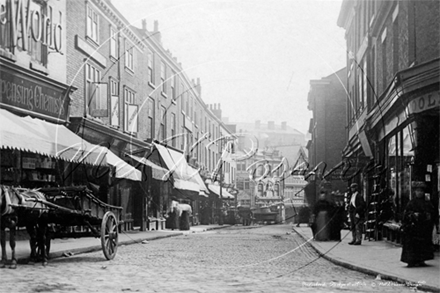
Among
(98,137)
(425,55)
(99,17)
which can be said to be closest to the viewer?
(425,55)

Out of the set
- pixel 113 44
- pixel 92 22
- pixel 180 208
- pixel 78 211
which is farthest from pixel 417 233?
pixel 180 208

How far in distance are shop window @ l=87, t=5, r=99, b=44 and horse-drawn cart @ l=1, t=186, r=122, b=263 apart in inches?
360

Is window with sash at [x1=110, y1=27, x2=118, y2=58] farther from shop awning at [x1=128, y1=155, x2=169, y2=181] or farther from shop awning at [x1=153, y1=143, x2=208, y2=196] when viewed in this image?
shop awning at [x1=153, y1=143, x2=208, y2=196]

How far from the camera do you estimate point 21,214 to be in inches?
381

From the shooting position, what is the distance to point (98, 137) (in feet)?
65.7

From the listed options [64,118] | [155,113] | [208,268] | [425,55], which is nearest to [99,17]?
[64,118]

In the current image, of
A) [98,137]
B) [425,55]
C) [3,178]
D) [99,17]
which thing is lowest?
[3,178]

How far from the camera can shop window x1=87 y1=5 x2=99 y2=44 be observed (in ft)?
62.0

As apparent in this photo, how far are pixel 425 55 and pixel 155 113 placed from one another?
6.19 metres

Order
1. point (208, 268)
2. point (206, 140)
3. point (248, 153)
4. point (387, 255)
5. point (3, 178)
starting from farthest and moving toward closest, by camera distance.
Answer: point (3, 178), point (387, 255), point (206, 140), point (208, 268), point (248, 153)

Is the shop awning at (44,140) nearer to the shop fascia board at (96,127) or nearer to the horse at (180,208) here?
the shop fascia board at (96,127)

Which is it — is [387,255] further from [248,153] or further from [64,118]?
[64,118]

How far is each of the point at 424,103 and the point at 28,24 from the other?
9500mm

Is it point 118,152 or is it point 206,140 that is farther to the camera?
point 118,152
